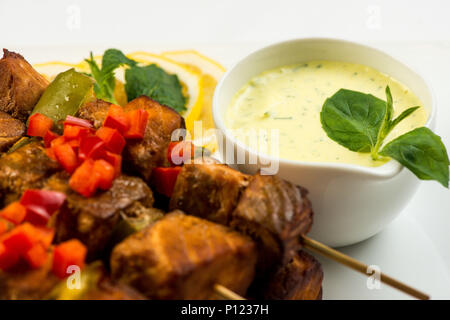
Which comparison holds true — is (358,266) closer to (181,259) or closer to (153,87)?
(181,259)

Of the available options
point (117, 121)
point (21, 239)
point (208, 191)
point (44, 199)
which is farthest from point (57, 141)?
point (208, 191)

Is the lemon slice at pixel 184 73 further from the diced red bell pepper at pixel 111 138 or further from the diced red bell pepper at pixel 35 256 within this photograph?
the diced red bell pepper at pixel 35 256

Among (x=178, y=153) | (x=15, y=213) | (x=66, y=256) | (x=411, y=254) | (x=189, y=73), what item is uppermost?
(x=189, y=73)

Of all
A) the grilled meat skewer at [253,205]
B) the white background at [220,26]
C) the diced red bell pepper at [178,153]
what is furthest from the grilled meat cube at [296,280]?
the white background at [220,26]

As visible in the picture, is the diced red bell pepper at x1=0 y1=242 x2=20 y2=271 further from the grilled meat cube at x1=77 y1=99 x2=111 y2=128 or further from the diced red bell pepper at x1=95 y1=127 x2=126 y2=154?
the grilled meat cube at x1=77 y1=99 x2=111 y2=128

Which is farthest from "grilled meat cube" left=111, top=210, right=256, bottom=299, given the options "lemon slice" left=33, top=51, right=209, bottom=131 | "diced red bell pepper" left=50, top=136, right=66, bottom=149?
"lemon slice" left=33, top=51, right=209, bottom=131

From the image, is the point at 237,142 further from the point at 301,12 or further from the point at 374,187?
the point at 301,12

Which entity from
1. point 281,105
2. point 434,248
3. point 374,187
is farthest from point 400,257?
point 281,105
